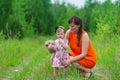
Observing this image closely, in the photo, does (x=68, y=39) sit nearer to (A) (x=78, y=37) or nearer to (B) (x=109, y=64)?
(A) (x=78, y=37)

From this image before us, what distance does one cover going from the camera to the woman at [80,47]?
19.9 feet

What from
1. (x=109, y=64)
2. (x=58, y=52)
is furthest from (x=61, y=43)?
(x=109, y=64)

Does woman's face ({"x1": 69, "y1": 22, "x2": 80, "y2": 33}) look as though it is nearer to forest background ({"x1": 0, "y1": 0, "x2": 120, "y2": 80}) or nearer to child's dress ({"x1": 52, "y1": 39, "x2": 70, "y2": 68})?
child's dress ({"x1": 52, "y1": 39, "x2": 70, "y2": 68})

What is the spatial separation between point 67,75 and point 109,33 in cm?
1087

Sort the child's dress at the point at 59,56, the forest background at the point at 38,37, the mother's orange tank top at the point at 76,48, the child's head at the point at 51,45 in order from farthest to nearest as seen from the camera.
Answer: the forest background at the point at 38,37, the mother's orange tank top at the point at 76,48, the child's dress at the point at 59,56, the child's head at the point at 51,45

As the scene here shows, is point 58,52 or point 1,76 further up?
point 58,52

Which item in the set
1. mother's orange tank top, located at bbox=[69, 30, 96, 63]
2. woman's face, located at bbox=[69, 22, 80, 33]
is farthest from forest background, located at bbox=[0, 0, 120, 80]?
woman's face, located at bbox=[69, 22, 80, 33]

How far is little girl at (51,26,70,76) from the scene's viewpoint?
241 inches

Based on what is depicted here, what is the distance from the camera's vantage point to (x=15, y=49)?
437 inches

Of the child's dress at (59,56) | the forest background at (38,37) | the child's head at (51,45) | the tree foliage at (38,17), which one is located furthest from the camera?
the tree foliage at (38,17)

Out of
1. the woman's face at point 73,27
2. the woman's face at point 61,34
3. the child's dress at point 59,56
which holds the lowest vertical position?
the child's dress at point 59,56

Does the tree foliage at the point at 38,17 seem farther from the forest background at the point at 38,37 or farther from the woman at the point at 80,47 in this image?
the woman at the point at 80,47

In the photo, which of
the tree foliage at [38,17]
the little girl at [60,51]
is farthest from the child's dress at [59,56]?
the tree foliage at [38,17]

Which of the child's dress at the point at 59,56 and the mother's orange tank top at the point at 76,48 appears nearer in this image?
the child's dress at the point at 59,56
